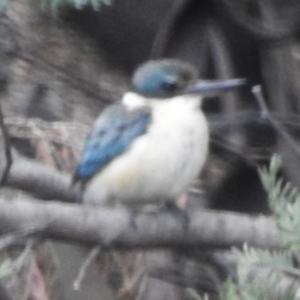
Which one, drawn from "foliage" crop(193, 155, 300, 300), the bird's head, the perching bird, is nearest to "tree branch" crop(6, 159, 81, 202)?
the perching bird

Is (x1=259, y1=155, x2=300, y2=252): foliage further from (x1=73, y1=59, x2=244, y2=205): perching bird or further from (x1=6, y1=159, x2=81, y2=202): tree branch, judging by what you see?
(x1=6, y1=159, x2=81, y2=202): tree branch

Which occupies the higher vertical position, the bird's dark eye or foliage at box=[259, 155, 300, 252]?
foliage at box=[259, 155, 300, 252]

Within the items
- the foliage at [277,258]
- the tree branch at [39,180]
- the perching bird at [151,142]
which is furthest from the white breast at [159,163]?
the foliage at [277,258]

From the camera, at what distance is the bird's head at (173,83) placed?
262 cm

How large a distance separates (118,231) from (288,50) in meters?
1.64

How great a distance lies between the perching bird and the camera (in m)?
2.47

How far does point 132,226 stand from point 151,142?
14.2 inches

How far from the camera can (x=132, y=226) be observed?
217 cm

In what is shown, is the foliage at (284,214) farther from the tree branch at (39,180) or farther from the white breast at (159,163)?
the tree branch at (39,180)

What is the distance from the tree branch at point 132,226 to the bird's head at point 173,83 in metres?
0.40

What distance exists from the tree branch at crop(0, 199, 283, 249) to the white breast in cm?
14

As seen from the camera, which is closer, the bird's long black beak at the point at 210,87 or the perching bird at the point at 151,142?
the perching bird at the point at 151,142

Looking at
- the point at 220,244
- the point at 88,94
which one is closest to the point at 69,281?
the point at 88,94

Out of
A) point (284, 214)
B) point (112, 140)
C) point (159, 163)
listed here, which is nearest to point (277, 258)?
point (284, 214)
